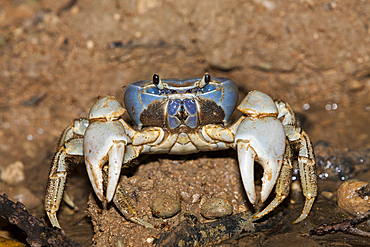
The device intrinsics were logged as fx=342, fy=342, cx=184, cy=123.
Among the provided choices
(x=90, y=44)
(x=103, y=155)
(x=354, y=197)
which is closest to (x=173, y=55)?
(x=90, y=44)

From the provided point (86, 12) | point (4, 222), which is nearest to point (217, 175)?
point (4, 222)

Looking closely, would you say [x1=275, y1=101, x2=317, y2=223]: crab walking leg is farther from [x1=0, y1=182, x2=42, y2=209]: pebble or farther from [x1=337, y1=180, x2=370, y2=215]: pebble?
[x1=0, y1=182, x2=42, y2=209]: pebble

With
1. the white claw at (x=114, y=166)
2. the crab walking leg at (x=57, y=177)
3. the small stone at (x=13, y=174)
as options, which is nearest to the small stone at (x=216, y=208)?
the white claw at (x=114, y=166)

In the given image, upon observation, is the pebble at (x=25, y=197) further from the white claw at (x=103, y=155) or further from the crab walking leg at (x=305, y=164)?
the crab walking leg at (x=305, y=164)

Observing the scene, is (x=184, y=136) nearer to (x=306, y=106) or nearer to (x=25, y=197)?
(x=25, y=197)

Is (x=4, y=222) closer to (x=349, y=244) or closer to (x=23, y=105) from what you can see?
(x=23, y=105)
